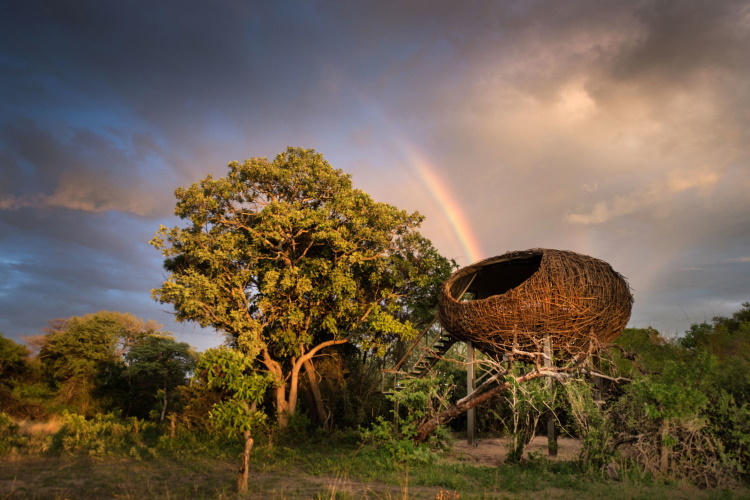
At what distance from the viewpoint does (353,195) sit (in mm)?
17109

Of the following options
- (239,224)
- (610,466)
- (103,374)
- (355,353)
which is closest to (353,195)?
(239,224)

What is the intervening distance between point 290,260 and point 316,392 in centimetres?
545

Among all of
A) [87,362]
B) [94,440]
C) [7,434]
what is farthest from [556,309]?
[87,362]

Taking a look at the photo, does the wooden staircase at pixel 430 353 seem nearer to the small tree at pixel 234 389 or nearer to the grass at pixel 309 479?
the grass at pixel 309 479

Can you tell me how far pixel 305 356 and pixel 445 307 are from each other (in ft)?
19.2

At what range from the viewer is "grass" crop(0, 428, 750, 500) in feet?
25.1

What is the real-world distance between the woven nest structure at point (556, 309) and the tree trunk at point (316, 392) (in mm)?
6750

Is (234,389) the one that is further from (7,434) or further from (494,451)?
(7,434)

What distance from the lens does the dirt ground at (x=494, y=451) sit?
12055mm

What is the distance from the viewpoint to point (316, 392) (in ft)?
59.4

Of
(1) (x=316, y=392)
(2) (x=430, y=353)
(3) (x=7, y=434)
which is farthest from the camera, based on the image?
(1) (x=316, y=392)

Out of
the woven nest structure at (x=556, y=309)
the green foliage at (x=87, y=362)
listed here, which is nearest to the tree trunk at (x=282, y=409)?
the woven nest structure at (x=556, y=309)

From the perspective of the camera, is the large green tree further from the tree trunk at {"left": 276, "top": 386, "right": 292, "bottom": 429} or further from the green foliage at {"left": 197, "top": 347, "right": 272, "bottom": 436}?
the green foliage at {"left": 197, "top": 347, "right": 272, "bottom": 436}

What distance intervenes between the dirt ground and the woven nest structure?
8.93ft
